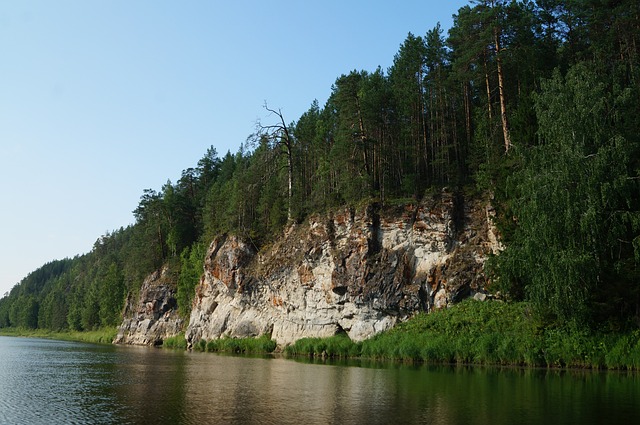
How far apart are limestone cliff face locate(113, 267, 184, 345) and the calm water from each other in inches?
2017

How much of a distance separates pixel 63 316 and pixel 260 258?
106030 millimetres

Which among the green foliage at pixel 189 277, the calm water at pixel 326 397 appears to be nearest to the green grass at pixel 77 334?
the green foliage at pixel 189 277

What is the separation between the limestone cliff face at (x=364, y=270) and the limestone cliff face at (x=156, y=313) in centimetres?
2375

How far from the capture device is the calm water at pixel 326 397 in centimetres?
1748

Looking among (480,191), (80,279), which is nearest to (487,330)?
(480,191)

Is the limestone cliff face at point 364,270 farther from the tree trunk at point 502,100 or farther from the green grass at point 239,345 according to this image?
the tree trunk at point 502,100

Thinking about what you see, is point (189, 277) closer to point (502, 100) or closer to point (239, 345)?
point (239, 345)

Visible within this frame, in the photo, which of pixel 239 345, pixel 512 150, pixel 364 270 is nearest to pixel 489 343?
pixel 512 150

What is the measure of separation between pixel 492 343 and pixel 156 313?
6312cm

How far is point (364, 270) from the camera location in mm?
50906

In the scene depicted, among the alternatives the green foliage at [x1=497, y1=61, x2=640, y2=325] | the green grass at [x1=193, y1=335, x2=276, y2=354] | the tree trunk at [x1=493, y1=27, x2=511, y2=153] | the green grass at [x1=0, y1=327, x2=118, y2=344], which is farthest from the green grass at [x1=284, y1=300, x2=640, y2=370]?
the green grass at [x1=0, y1=327, x2=118, y2=344]

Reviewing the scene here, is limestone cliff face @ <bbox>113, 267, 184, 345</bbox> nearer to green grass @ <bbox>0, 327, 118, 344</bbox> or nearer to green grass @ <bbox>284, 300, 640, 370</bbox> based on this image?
green grass @ <bbox>0, 327, 118, 344</bbox>

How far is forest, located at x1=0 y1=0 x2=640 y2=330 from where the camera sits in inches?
1251

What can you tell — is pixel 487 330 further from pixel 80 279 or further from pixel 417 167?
pixel 80 279
